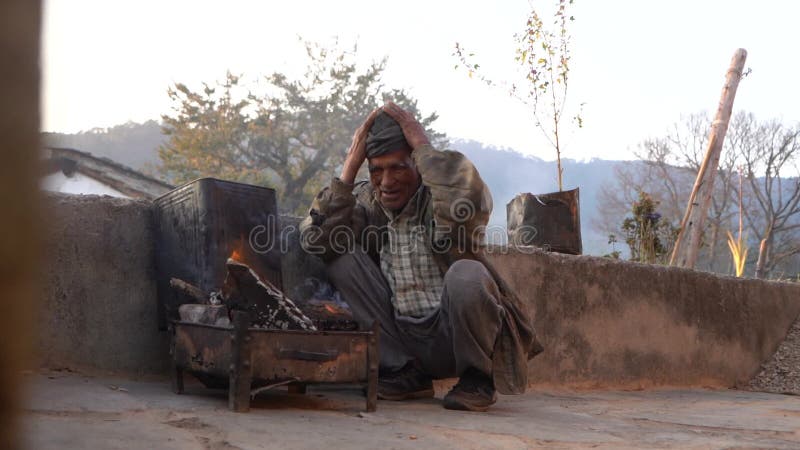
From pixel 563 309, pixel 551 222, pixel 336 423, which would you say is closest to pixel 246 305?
pixel 336 423

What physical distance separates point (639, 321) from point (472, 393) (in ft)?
8.31

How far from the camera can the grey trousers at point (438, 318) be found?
10.5ft

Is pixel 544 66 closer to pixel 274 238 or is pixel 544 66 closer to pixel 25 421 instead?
pixel 274 238

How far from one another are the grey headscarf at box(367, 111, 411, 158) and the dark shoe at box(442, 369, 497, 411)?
1.01 meters

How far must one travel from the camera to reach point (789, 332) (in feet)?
23.1

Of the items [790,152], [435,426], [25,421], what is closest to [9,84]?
[25,421]

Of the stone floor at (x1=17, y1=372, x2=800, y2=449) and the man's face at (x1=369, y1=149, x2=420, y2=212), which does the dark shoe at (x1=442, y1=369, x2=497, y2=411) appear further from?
the man's face at (x1=369, y1=149, x2=420, y2=212)

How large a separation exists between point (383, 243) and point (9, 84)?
3.36 metres

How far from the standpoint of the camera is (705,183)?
820 centimetres

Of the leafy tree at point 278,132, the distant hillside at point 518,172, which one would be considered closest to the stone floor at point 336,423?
the leafy tree at point 278,132

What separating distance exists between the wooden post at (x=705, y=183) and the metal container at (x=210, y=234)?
5.69 m

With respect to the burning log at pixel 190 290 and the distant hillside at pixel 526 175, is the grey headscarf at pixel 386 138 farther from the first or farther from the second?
the distant hillside at pixel 526 175

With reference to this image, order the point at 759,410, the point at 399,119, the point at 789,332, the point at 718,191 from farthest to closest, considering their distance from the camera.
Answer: the point at 718,191
the point at 789,332
the point at 759,410
the point at 399,119

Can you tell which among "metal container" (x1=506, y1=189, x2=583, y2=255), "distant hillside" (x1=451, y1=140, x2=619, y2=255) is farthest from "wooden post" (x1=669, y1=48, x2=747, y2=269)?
"distant hillside" (x1=451, y1=140, x2=619, y2=255)
